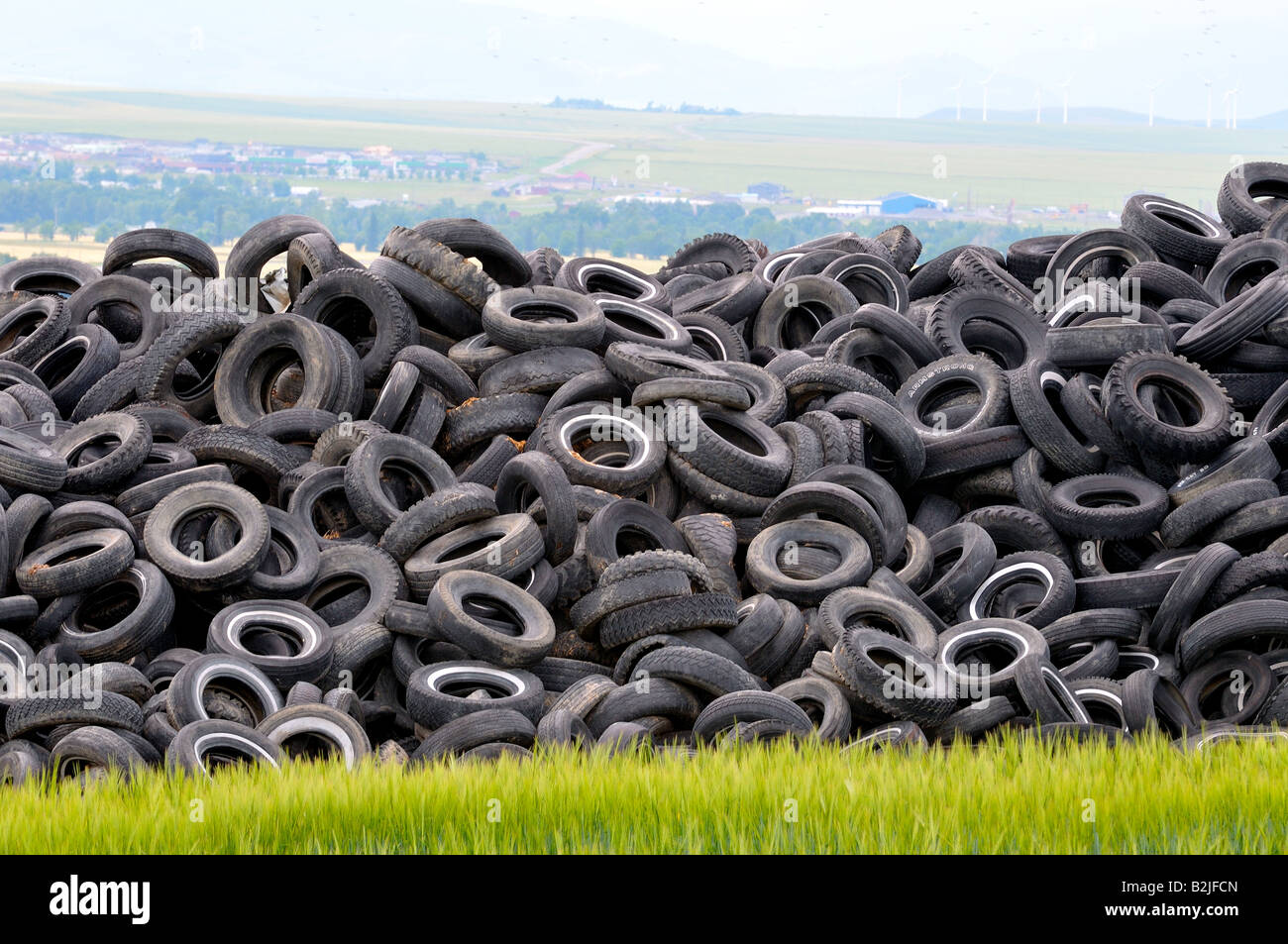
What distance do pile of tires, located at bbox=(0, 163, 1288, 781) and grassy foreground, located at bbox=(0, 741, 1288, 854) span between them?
50.7 inches

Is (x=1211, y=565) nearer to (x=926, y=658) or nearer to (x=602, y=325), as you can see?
(x=926, y=658)

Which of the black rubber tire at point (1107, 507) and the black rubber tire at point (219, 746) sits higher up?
the black rubber tire at point (1107, 507)

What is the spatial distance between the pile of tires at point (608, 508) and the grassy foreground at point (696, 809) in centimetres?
129

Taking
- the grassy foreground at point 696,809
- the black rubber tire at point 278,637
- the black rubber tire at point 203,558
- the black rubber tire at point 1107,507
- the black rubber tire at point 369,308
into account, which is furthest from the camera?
the black rubber tire at point 369,308

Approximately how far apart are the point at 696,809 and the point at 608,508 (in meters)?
4.61

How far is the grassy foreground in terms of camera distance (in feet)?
21.9

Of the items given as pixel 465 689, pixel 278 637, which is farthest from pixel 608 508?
pixel 278 637

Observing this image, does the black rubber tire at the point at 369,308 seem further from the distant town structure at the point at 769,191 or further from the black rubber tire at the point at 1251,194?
the distant town structure at the point at 769,191

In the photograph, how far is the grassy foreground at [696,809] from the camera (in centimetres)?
666

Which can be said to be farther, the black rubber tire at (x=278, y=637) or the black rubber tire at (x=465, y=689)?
the black rubber tire at (x=278, y=637)

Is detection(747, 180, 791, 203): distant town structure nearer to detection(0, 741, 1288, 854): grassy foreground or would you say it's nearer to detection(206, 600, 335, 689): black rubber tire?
detection(206, 600, 335, 689): black rubber tire

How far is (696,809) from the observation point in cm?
704

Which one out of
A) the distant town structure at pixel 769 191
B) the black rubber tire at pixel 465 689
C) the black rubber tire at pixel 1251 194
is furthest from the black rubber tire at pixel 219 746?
the distant town structure at pixel 769 191
